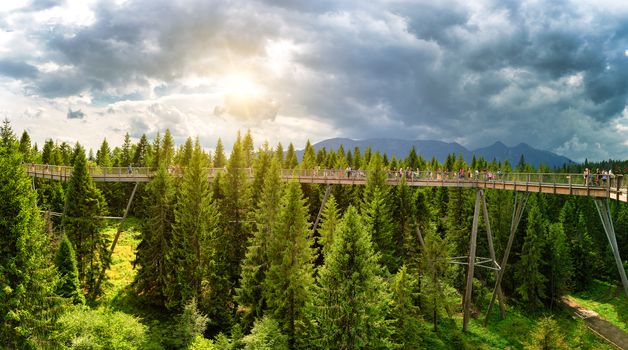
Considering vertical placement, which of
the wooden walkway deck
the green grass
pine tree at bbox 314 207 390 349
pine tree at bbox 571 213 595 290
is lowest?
the green grass

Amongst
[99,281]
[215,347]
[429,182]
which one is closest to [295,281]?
[215,347]

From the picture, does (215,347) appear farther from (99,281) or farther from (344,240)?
(99,281)

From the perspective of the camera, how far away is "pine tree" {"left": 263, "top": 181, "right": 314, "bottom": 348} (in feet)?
99.2

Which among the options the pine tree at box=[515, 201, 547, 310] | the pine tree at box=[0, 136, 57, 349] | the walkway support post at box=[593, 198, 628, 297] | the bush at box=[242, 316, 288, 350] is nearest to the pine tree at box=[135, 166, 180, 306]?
the bush at box=[242, 316, 288, 350]

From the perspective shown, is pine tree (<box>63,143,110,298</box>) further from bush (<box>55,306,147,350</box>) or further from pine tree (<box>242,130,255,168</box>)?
pine tree (<box>242,130,255,168</box>)

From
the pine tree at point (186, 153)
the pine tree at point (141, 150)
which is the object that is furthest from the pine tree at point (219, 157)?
the pine tree at point (141, 150)

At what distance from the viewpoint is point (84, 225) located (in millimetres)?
36688

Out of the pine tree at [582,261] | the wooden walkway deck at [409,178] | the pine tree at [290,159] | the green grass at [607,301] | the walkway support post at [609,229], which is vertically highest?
the pine tree at [290,159]

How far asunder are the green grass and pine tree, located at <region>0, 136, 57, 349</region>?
63.4 meters

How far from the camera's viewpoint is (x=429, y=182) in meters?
47.7

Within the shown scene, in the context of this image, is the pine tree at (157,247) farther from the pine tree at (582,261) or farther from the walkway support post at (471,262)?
the pine tree at (582,261)

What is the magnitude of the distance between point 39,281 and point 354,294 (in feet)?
58.8

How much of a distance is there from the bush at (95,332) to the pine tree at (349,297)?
38.9 ft

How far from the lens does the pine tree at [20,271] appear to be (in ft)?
70.9
